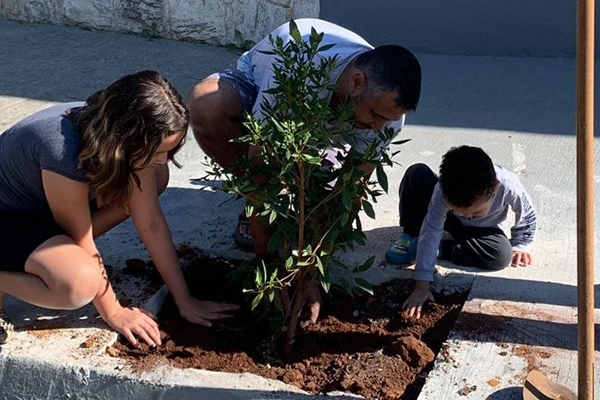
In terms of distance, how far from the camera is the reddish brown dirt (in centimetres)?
294

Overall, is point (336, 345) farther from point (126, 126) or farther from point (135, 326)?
point (126, 126)

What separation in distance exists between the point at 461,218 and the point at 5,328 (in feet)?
5.73

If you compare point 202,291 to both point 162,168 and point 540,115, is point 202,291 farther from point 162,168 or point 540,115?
point 540,115

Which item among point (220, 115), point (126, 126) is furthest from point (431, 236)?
point (126, 126)

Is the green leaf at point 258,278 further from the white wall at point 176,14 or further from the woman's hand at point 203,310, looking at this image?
the white wall at point 176,14

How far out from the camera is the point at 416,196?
3709 mm

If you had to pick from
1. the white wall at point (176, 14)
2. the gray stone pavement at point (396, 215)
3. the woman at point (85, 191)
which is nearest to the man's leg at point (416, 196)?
the gray stone pavement at point (396, 215)

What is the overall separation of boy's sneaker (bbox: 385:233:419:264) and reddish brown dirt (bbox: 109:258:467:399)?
108 mm

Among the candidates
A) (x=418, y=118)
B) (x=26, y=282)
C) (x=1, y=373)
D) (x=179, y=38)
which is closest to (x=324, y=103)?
(x=26, y=282)

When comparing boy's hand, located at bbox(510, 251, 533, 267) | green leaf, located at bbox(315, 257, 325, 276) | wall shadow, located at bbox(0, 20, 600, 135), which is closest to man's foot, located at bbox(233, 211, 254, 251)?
green leaf, located at bbox(315, 257, 325, 276)

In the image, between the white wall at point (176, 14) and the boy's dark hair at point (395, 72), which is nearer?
the boy's dark hair at point (395, 72)

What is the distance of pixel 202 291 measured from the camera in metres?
3.51

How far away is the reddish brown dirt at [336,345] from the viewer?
2936 mm

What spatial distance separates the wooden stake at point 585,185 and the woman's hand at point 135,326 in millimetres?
1404
